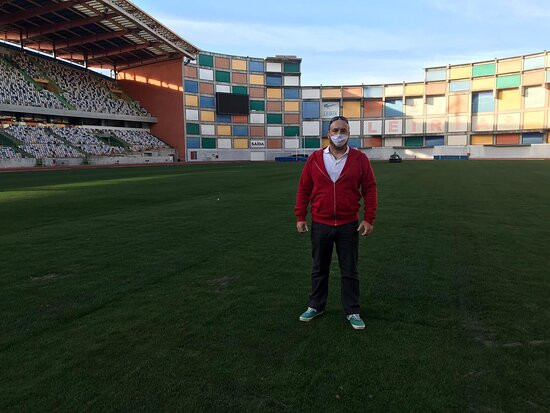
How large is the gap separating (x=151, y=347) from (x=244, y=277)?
6.42ft

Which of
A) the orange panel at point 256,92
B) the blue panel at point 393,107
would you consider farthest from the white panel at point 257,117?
the blue panel at point 393,107

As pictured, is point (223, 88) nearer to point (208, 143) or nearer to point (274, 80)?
point (208, 143)

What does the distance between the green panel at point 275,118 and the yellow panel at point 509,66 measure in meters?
35.0

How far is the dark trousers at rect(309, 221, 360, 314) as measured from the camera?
3.94 m

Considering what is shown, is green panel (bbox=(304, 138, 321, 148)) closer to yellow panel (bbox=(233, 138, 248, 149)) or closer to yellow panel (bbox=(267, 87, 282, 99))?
yellow panel (bbox=(267, 87, 282, 99))

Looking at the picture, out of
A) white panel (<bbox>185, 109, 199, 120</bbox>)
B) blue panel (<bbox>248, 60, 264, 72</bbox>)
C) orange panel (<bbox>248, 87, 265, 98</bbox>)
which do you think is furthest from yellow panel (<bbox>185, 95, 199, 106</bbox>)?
blue panel (<bbox>248, 60, 264, 72</bbox>)

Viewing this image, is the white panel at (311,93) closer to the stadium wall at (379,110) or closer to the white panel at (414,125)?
the stadium wall at (379,110)

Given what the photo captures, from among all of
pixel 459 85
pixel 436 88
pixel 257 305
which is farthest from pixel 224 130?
pixel 257 305

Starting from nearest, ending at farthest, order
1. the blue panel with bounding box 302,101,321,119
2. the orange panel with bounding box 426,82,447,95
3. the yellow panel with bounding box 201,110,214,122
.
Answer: the yellow panel with bounding box 201,110,214,122 → the orange panel with bounding box 426,82,447,95 → the blue panel with bounding box 302,101,321,119

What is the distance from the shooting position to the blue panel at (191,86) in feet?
208

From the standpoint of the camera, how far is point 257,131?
72.9 metres

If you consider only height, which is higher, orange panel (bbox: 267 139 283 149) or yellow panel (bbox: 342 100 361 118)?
yellow panel (bbox: 342 100 361 118)

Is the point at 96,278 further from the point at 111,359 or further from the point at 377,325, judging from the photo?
the point at 377,325

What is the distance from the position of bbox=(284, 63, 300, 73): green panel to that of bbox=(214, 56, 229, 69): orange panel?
10917 mm
